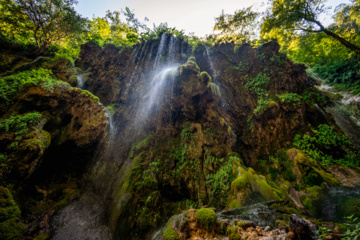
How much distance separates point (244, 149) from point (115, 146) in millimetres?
10188

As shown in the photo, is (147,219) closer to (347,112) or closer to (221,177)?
(221,177)

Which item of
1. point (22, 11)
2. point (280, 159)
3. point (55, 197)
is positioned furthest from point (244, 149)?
point (22, 11)

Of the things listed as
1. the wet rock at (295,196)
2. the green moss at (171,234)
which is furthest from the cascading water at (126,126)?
the wet rock at (295,196)

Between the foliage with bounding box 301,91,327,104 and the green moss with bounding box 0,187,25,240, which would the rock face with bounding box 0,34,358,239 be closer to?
the foliage with bounding box 301,91,327,104

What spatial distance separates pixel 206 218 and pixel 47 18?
14.8 m

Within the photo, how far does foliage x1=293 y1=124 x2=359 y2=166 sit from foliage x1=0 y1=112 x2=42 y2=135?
1473cm

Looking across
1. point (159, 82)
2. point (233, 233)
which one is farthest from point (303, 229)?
point (159, 82)

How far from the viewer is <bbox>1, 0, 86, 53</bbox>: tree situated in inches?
313

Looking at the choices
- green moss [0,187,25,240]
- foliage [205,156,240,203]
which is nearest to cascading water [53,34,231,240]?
green moss [0,187,25,240]

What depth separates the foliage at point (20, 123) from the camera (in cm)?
573

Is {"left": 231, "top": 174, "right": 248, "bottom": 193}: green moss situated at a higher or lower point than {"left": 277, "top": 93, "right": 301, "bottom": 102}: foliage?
lower

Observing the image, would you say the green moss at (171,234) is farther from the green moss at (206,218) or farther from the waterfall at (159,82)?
the waterfall at (159,82)

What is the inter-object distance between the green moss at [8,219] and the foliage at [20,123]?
278cm

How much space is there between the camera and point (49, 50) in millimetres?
10820
